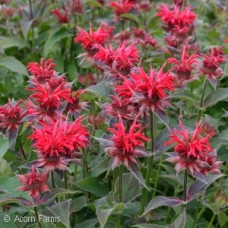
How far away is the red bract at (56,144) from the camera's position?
124 centimetres

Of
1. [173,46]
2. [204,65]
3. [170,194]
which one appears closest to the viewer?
[204,65]

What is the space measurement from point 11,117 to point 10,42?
981mm

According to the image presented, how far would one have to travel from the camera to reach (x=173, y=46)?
205 centimetres

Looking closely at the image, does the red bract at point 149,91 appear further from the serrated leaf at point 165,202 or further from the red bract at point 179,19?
the red bract at point 179,19

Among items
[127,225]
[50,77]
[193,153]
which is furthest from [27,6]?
[193,153]

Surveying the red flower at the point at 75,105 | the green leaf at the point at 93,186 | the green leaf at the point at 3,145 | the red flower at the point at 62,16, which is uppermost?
the red flower at the point at 75,105

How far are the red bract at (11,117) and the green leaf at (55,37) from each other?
912 millimetres

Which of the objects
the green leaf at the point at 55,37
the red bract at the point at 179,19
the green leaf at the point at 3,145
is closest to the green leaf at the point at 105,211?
the green leaf at the point at 3,145

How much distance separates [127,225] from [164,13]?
1.01 metres

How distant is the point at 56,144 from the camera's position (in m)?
1.24

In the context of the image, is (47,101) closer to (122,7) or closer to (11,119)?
(11,119)

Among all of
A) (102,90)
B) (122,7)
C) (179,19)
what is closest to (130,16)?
(122,7)

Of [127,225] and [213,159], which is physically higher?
[213,159]

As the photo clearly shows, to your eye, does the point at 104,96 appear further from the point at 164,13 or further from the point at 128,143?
the point at 164,13
